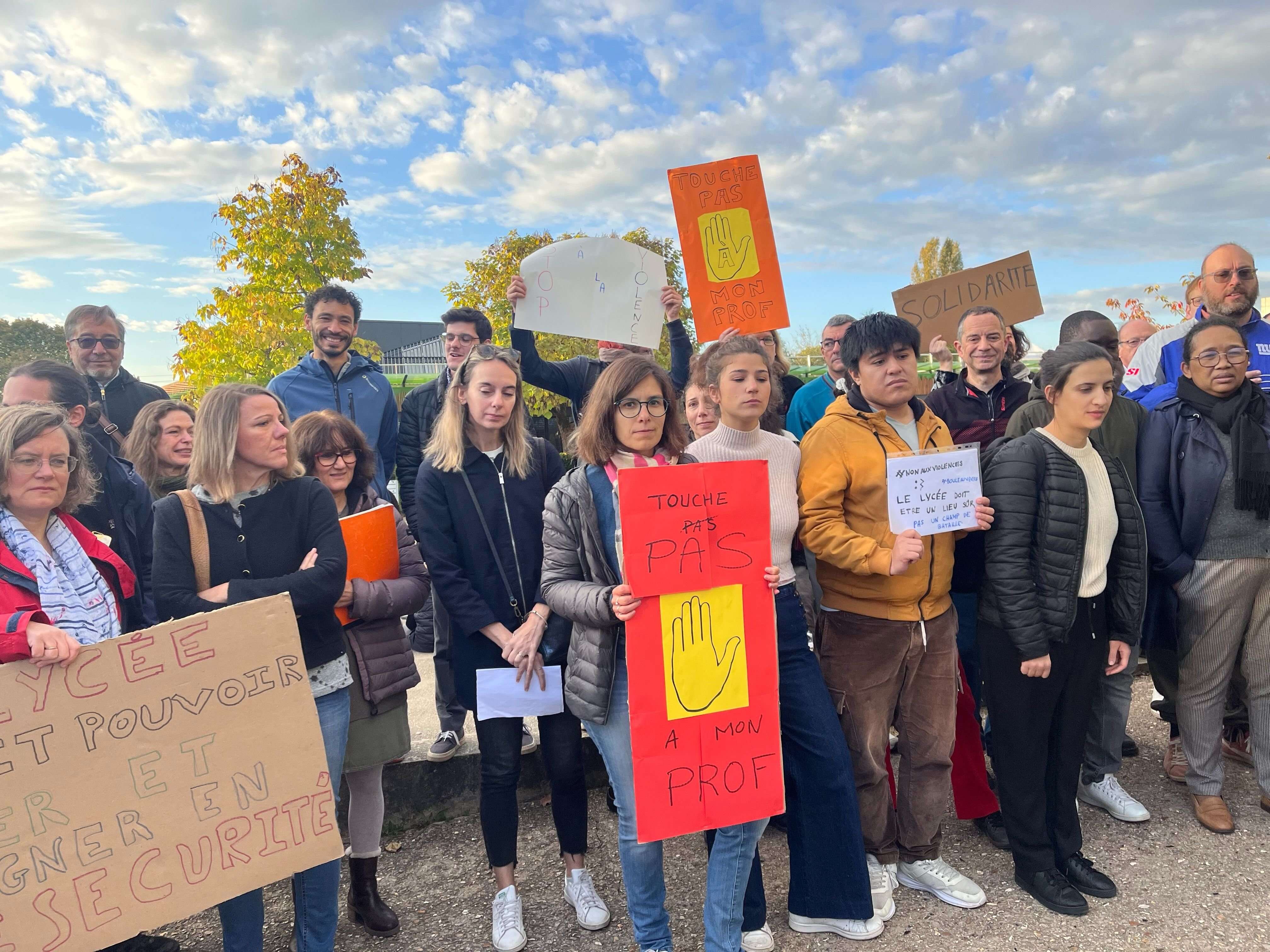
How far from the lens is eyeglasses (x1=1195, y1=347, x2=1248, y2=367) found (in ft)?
11.3

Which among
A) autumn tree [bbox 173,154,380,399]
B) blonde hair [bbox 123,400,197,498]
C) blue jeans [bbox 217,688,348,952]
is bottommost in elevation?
blue jeans [bbox 217,688,348,952]

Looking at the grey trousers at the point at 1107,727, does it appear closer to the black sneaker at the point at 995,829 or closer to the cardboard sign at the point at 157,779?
the black sneaker at the point at 995,829

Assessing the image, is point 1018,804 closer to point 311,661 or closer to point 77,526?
point 311,661

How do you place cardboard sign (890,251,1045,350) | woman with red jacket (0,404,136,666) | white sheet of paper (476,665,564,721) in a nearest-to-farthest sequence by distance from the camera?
woman with red jacket (0,404,136,666), white sheet of paper (476,665,564,721), cardboard sign (890,251,1045,350)

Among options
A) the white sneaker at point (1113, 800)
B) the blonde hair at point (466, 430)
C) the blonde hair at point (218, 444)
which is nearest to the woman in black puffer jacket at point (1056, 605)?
the white sneaker at point (1113, 800)

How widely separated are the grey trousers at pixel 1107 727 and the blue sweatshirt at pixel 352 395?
12.7ft

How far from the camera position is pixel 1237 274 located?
4.27m

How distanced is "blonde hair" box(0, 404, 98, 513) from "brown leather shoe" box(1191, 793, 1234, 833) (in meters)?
4.82

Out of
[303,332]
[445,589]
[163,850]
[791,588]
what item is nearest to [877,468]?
[791,588]

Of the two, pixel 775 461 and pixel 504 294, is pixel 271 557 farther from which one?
pixel 504 294

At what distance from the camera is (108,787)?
212 centimetres

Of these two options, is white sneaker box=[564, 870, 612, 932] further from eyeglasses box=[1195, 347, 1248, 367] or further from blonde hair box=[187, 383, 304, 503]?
eyeglasses box=[1195, 347, 1248, 367]

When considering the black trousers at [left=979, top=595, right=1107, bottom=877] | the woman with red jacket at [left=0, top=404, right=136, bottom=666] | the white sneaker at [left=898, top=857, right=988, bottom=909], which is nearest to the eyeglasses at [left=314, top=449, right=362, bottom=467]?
the woman with red jacket at [left=0, top=404, right=136, bottom=666]

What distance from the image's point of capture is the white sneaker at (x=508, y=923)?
287 centimetres
